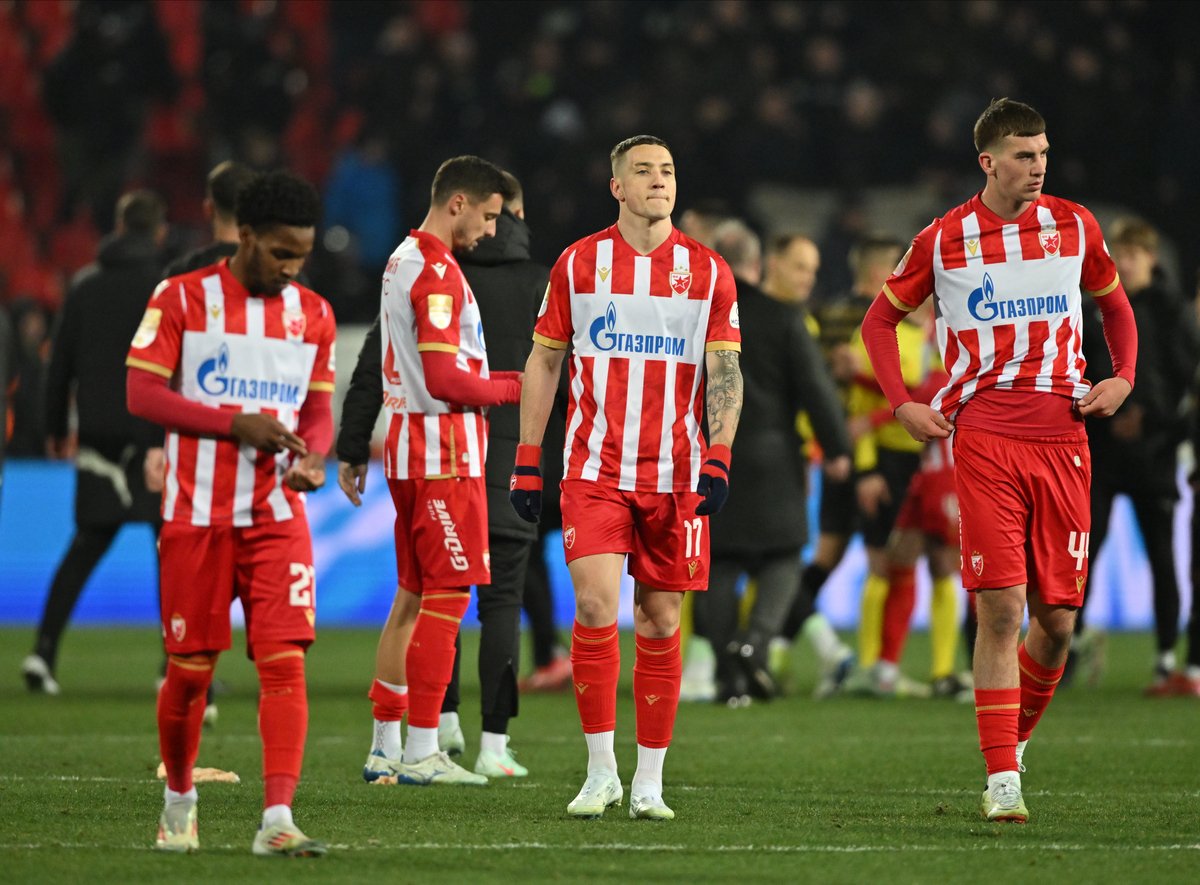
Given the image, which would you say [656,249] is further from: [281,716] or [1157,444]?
[1157,444]

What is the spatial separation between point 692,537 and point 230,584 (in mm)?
1418

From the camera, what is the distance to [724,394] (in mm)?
4859

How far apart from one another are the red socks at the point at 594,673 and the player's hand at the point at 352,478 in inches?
44.5

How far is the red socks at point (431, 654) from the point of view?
5.49m

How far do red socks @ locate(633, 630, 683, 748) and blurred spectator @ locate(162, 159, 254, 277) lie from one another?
2347 millimetres

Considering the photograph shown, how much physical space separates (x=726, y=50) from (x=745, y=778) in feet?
41.1

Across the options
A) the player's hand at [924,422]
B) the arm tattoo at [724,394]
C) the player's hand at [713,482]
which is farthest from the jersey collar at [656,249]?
the player's hand at [924,422]

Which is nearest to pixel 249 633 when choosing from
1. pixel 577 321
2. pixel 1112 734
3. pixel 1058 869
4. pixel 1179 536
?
pixel 577 321

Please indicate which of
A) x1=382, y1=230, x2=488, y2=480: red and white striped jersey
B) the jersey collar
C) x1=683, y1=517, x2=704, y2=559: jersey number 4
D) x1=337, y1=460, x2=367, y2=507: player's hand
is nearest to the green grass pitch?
x1=683, y1=517, x2=704, y2=559: jersey number 4

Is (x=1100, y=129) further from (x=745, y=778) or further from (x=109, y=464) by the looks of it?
(x=745, y=778)

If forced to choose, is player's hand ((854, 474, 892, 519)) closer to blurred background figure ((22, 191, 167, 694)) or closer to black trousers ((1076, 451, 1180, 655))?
black trousers ((1076, 451, 1180, 655))

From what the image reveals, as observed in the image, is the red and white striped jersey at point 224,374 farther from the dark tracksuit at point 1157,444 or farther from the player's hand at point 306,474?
the dark tracksuit at point 1157,444

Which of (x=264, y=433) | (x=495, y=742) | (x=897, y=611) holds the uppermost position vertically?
(x=264, y=433)

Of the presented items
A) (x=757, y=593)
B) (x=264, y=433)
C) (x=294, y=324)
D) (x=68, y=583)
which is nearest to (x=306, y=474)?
(x=264, y=433)
